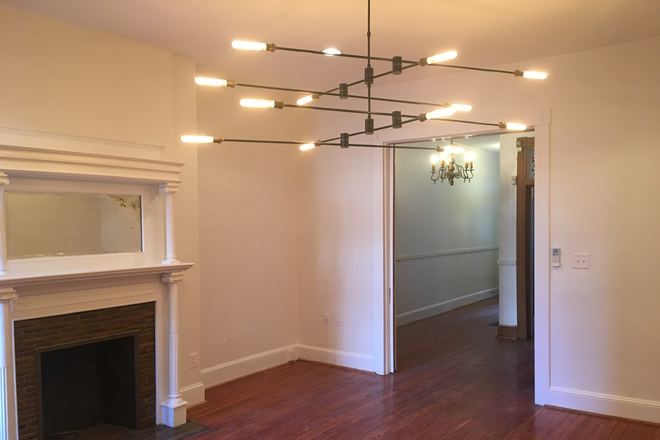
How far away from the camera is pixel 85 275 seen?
321 centimetres

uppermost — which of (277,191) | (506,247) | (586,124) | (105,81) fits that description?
(105,81)

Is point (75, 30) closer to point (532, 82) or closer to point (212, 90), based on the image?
point (212, 90)

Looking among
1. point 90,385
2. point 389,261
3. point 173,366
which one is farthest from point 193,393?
point 389,261

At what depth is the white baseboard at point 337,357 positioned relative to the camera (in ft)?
16.3

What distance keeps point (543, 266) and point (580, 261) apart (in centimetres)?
27

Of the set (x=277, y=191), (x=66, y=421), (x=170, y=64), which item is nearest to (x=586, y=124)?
(x=277, y=191)

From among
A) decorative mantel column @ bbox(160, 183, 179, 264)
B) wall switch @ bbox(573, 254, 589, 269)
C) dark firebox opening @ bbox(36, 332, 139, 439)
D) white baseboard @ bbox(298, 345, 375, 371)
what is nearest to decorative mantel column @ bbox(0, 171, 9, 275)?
dark firebox opening @ bbox(36, 332, 139, 439)

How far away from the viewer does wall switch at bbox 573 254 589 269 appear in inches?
152

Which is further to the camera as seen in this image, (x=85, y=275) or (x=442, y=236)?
(x=442, y=236)

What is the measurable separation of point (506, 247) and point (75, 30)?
5.42 meters

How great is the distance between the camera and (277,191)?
207 inches

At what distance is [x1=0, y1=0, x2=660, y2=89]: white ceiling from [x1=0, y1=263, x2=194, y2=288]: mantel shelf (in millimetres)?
1641

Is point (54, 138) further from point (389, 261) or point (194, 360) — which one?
point (389, 261)

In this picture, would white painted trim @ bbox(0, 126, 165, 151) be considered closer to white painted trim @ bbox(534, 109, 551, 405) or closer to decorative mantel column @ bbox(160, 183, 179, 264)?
decorative mantel column @ bbox(160, 183, 179, 264)
